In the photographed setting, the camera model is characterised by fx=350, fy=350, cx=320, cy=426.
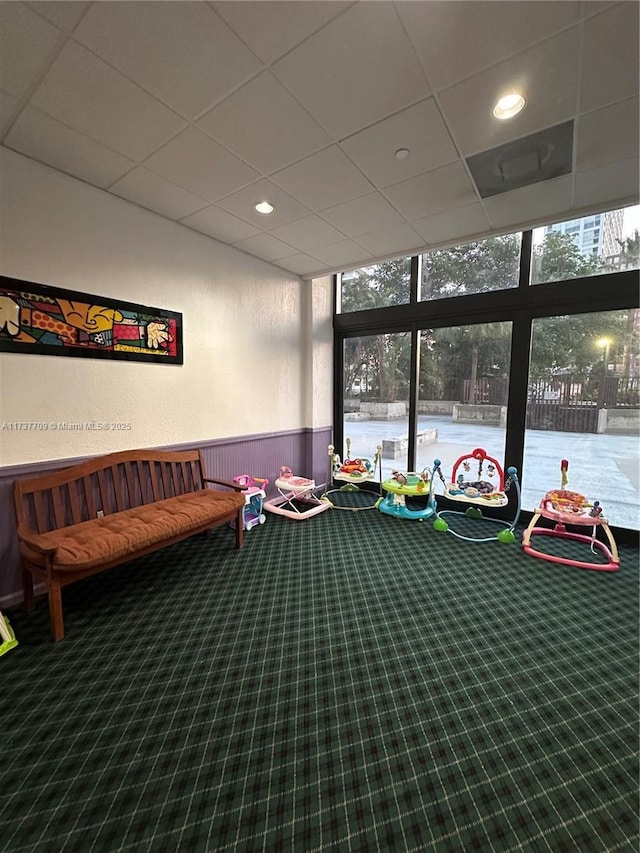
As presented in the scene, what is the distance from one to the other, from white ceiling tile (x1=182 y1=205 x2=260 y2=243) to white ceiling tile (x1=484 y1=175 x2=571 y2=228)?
6.67 feet

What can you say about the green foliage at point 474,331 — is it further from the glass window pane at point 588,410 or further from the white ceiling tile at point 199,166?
the white ceiling tile at point 199,166

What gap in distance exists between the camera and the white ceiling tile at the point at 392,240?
319 cm

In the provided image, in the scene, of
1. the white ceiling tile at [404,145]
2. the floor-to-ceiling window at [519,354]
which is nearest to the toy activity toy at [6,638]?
the white ceiling tile at [404,145]

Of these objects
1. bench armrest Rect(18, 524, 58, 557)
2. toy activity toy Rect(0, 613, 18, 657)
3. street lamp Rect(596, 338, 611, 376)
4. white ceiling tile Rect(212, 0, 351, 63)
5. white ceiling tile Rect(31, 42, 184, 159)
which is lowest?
toy activity toy Rect(0, 613, 18, 657)

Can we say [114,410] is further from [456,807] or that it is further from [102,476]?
[456,807]

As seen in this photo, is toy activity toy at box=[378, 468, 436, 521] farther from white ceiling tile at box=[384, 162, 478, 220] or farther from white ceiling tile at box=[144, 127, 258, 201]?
white ceiling tile at box=[144, 127, 258, 201]

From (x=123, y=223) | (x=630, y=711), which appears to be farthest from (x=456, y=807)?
(x=123, y=223)

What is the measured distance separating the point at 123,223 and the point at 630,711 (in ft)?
14.0

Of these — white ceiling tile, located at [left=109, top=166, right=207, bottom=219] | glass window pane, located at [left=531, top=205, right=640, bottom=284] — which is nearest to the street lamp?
glass window pane, located at [left=531, top=205, right=640, bottom=284]

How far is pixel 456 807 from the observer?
4.00 feet

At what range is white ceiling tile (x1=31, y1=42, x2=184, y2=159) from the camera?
1.63m

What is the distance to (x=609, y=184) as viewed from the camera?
2439 millimetres

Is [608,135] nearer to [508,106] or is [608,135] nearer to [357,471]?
[508,106]

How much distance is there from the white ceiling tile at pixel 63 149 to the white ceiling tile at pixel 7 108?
0.03 m
